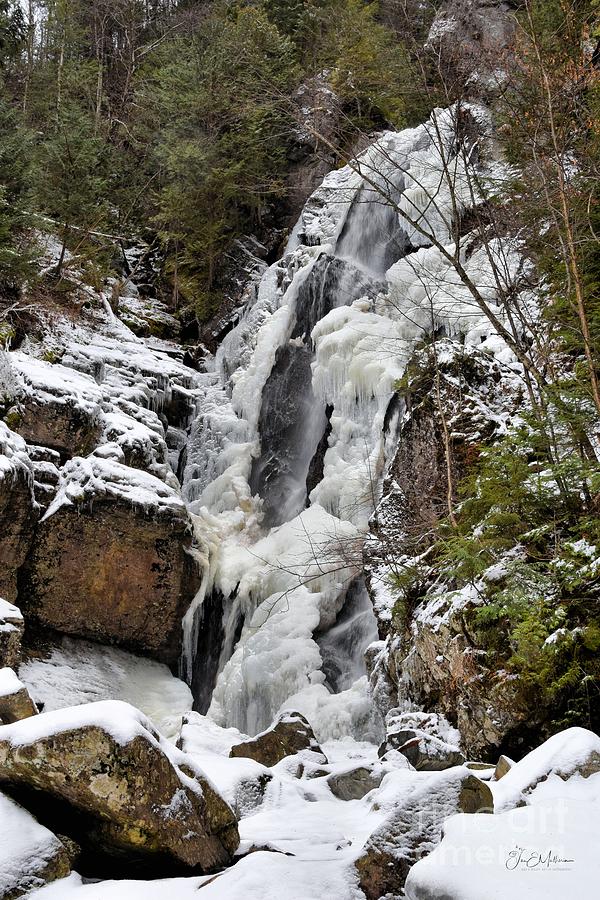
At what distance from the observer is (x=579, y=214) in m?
6.18

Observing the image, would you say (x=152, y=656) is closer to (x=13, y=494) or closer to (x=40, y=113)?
(x=13, y=494)

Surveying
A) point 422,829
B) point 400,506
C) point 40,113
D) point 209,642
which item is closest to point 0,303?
point 209,642

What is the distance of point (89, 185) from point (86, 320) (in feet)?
10.3

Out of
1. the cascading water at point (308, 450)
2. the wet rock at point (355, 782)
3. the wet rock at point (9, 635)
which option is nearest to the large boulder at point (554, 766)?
the wet rock at point (355, 782)

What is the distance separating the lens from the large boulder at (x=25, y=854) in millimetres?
3084

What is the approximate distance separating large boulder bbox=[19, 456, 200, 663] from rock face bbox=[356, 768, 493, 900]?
782cm

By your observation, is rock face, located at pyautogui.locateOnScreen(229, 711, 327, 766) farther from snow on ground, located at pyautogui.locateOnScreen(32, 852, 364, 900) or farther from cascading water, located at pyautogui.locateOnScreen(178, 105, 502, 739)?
snow on ground, located at pyautogui.locateOnScreen(32, 852, 364, 900)

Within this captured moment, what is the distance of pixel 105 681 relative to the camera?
34.0 ft

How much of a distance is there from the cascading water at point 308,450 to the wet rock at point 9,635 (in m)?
2.98

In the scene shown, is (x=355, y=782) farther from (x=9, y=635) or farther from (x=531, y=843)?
(x=9, y=635)

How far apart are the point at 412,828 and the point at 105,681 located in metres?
7.86

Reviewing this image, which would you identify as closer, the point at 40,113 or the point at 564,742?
the point at 564,742

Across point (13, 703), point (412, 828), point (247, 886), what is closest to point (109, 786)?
point (247, 886)

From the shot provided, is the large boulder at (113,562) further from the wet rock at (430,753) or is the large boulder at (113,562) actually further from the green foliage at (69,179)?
the green foliage at (69,179)
